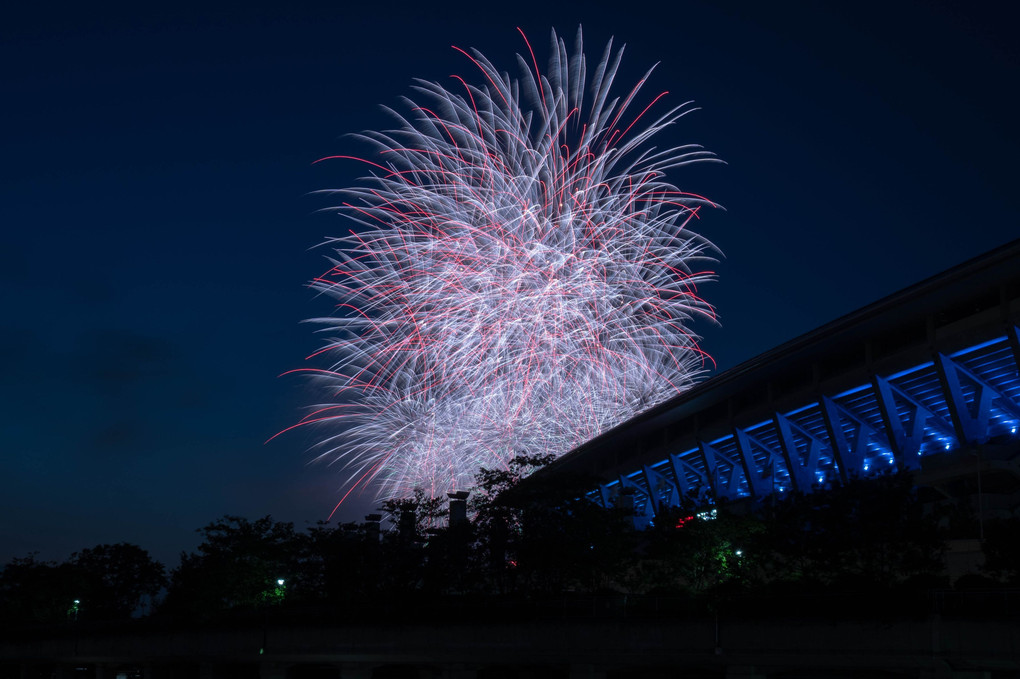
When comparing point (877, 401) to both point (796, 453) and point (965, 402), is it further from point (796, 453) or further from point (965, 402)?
point (796, 453)

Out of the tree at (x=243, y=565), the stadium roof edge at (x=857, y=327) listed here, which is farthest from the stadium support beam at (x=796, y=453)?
the tree at (x=243, y=565)

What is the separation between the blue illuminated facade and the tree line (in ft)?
11.9

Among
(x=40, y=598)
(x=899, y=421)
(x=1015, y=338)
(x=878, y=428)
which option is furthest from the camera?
(x=40, y=598)

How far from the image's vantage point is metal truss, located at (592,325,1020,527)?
40312mm

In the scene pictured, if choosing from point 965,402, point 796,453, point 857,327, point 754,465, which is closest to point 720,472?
point 754,465

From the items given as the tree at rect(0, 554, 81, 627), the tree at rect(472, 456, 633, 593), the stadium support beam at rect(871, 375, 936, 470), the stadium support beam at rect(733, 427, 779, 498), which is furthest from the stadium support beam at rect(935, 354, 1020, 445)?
the tree at rect(0, 554, 81, 627)

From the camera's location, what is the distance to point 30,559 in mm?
90562

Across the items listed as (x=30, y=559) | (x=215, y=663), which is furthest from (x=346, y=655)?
(x=30, y=559)

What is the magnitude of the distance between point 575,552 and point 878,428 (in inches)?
755

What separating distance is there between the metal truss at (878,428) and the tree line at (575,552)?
10.3ft

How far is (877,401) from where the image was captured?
44.2 metres

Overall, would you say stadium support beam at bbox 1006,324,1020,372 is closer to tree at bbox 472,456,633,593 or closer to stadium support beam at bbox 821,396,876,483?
stadium support beam at bbox 821,396,876,483

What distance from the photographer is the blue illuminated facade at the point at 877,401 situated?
38250 mm

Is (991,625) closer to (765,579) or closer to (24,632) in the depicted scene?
(765,579)
